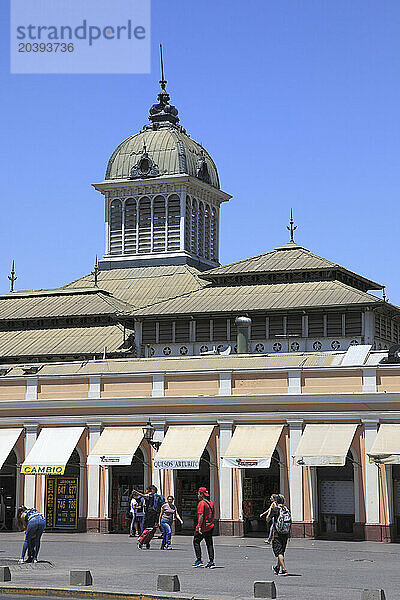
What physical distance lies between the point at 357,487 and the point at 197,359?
Answer: 427 inches

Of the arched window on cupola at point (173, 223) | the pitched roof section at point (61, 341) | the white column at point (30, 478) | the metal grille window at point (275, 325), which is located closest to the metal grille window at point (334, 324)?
the metal grille window at point (275, 325)

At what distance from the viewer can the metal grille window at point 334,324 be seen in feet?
163

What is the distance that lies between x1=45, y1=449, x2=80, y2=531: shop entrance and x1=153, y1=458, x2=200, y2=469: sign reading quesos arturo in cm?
410

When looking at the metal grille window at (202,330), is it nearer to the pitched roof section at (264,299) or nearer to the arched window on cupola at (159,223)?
the pitched roof section at (264,299)

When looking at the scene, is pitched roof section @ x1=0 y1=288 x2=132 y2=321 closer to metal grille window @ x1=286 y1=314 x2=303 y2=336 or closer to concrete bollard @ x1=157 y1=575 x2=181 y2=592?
metal grille window @ x1=286 y1=314 x2=303 y2=336

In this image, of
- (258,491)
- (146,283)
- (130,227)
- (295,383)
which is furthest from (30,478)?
(130,227)

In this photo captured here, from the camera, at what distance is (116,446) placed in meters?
40.7

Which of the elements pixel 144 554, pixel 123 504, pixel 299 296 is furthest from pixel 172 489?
pixel 299 296

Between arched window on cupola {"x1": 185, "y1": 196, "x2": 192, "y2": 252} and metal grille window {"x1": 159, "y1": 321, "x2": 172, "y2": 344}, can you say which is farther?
arched window on cupola {"x1": 185, "y1": 196, "x2": 192, "y2": 252}

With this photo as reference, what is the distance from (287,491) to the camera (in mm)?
39375

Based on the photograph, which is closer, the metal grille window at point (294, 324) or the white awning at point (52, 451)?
the white awning at point (52, 451)

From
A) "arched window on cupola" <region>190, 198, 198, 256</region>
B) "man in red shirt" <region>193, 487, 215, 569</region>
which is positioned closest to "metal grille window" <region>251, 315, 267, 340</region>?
"arched window on cupola" <region>190, 198, 198, 256</region>

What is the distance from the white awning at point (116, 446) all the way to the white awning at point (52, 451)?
3.11 ft

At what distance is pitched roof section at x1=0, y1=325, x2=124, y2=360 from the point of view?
5422cm
